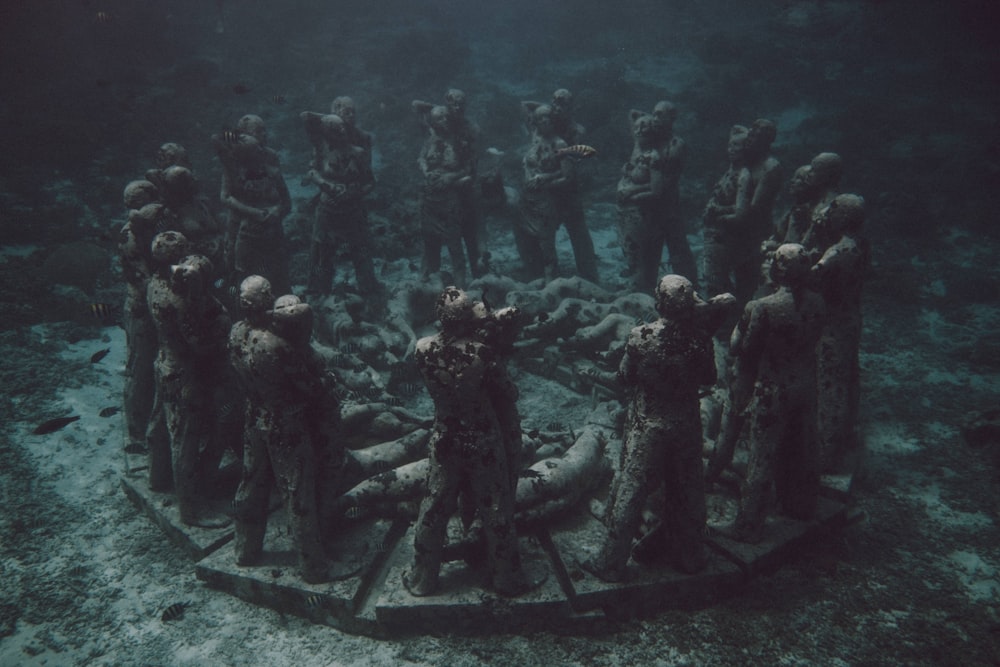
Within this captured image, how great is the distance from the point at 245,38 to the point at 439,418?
1035 inches

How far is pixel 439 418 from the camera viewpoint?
175 inches

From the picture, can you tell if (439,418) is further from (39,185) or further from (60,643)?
(39,185)

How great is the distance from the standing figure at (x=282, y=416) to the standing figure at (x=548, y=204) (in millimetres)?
7407

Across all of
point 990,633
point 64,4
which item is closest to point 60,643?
point 990,633

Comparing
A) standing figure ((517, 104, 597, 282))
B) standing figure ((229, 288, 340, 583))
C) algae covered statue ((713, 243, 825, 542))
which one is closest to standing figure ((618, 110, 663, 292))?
standing figure ((517, 104, 597, 282))

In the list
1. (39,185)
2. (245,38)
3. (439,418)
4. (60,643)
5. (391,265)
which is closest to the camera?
(439,418)

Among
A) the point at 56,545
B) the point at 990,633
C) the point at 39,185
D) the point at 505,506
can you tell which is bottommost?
the point at 990,633

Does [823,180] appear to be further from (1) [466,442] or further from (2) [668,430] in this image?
(1) [466,442]

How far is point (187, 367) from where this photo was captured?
5703 millimetres

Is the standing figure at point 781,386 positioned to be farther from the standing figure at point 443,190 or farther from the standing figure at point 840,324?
the standing figure at point 443,190

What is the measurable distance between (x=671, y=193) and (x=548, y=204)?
7.84ft

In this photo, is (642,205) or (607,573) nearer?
(607,573)

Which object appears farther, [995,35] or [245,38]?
[245,38]

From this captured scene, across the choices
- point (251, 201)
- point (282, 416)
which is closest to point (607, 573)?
point (282, 416)
